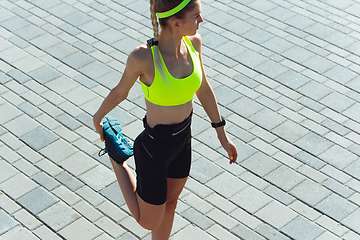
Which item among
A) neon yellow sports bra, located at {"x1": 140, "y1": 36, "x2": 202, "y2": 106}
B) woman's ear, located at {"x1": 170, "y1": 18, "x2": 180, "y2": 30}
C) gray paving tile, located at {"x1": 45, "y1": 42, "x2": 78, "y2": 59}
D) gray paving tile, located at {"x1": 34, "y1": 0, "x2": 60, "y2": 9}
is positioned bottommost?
gray paving tile, located at {"x1": 45, "y1": 42, "x2": 78, "y2": 59}

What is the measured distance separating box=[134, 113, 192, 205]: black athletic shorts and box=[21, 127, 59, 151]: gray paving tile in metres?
2.19

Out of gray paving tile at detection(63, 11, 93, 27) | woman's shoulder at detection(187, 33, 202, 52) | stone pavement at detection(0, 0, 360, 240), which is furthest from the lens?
Answer: gray paving tile at detection(63, 11, 93, 27)

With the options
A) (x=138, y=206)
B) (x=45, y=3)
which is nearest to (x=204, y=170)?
(x=138, y=206)

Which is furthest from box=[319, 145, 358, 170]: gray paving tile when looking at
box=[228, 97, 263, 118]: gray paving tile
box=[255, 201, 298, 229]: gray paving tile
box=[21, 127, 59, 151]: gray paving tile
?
box=[21, 127, 59, 151]: gray paving tile

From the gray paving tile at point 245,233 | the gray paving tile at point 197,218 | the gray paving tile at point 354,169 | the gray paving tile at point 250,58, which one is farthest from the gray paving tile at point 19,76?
the gray paving tile at point 354,169

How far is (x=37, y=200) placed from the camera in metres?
4.93

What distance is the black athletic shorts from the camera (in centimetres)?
361

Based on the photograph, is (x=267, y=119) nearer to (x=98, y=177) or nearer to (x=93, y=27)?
(x=98, y=177)

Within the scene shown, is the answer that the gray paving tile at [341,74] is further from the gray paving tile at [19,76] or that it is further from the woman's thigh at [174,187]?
the gray paving tile at [19,76]

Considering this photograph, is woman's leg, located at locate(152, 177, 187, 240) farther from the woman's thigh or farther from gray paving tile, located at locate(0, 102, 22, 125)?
gray paving tile, located at locate(0, 102, 22, 125)

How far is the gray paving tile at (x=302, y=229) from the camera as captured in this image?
15.2 ft

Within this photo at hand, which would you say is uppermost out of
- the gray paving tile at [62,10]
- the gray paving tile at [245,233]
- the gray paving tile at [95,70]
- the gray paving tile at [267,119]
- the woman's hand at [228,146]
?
the woman's hand at [228,146]

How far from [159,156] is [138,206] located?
0.59 m

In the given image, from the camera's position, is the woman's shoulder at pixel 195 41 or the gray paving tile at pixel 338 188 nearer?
the woman's shoulder at pixel 195 41
